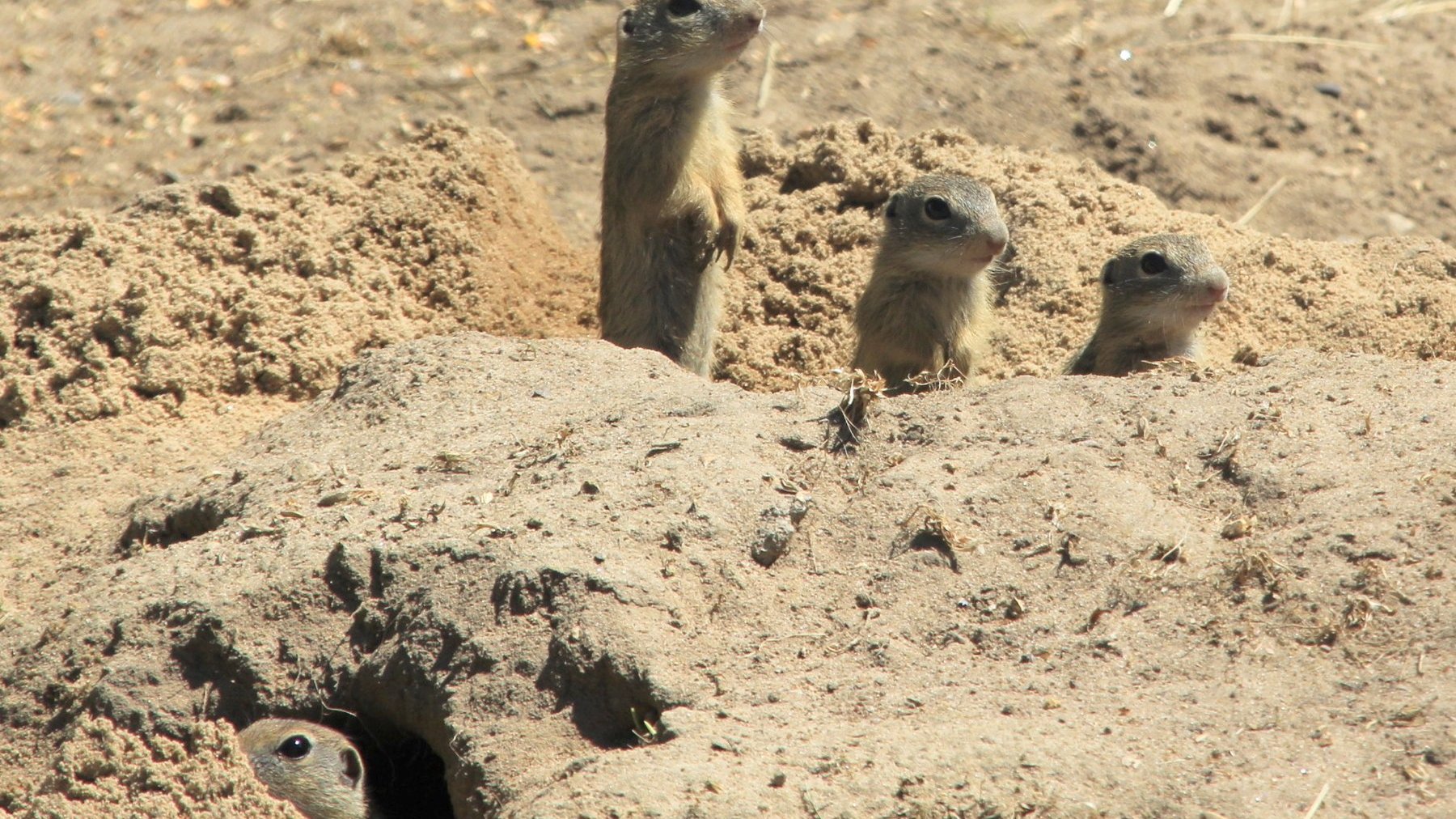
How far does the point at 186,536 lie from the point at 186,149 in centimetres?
474

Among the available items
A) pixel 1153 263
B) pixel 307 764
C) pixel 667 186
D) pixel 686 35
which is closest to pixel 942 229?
pixel 1153 263

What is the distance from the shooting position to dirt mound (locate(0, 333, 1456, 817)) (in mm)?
3236

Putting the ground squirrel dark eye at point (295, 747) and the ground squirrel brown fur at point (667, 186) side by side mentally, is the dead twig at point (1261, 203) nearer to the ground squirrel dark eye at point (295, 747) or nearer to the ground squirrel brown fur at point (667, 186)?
→ the ground squirrel brown fur at point (667, 186)

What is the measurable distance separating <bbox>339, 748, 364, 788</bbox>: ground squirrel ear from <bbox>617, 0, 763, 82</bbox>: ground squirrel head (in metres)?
3.55

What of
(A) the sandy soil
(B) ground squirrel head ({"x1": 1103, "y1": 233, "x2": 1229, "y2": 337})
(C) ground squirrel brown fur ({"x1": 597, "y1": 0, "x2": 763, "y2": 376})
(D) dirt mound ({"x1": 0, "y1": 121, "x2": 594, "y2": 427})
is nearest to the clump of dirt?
(A) the sandy soil

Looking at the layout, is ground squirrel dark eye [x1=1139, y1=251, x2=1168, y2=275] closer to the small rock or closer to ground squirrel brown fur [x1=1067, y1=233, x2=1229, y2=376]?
ground squirrel brown fur [x1=1067, y1=233, x2=1229, y2=376]

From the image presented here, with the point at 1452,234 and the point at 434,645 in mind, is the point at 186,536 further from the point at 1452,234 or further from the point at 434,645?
the point at 1452,234

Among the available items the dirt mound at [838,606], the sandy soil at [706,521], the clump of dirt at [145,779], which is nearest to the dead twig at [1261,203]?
the sandy soil at [706,521]

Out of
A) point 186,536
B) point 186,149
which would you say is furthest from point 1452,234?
point 186,149

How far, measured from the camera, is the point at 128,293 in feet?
20.4

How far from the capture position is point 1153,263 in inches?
229

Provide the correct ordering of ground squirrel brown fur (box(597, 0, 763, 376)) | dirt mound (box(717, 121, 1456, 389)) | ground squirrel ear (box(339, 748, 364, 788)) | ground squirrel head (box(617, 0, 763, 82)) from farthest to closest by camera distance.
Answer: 1. ground squirrel brown fur (box(597, 0, 763, 376))
2. ground squirrel head (box(617, 0, 763, 82))
3. dirt mound (box(717, 121, 1456, 389))
4. ground squirrel ear (box(339, 748, 364, 788))

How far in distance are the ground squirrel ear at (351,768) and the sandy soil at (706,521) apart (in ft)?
0.31

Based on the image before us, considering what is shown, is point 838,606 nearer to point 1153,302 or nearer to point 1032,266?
point 1153,302
